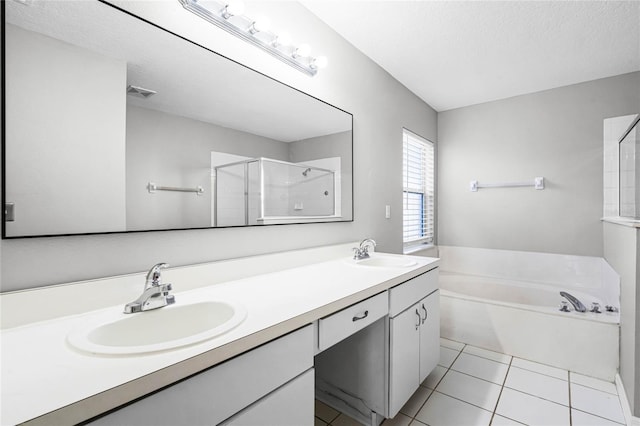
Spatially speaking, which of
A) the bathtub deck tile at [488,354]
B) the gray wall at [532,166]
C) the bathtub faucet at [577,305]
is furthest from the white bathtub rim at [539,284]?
the bathtub deck tile at [488,354]

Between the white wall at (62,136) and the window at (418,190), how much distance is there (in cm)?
249

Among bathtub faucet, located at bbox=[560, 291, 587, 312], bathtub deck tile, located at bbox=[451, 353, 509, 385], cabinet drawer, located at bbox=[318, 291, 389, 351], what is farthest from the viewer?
bathtub faucet, located at bbox=[560, 291, 587, 312]

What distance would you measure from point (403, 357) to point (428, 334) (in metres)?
0.36

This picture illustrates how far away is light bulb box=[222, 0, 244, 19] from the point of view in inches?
50.4

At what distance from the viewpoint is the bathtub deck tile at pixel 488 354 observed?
230 centimetres

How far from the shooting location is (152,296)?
3.26 ft

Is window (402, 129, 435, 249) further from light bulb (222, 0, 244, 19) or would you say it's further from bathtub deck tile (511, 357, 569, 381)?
light bulb (222, 0, 244, 19)

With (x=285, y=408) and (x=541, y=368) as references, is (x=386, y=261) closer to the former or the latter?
(x=285, y=408)

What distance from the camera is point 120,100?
1.06 m

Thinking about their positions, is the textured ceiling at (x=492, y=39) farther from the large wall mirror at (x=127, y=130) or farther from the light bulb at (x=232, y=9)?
the large wall mirror at (x=127, y=130)

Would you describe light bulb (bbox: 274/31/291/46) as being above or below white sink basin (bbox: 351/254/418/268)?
above

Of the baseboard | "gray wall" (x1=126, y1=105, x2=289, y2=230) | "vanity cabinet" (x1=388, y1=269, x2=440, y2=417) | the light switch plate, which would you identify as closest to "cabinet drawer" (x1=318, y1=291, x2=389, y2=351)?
"vanity cabinet" (x1=388, y1=269, x2=440, y2=417)

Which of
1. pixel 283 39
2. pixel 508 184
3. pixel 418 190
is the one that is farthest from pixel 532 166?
pixel 283 39

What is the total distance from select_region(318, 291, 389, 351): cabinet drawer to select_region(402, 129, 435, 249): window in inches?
69.3
